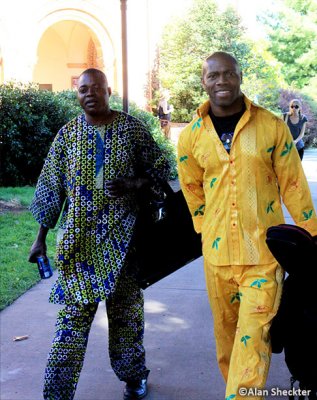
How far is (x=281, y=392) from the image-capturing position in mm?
3855

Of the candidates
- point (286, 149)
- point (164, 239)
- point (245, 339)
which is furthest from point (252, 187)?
point (164, 239)

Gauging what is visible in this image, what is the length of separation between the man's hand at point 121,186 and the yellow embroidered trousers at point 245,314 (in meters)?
0.64

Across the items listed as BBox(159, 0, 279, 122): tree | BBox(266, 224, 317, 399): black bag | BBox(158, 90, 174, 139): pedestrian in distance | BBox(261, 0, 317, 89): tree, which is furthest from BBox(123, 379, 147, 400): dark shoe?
BBox(261, 0, 317, 89): tree

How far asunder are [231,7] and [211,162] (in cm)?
2355

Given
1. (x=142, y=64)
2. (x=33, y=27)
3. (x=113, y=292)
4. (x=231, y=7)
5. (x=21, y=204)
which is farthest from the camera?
(x=231, y=7)

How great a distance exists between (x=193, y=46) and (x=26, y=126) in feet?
41.1

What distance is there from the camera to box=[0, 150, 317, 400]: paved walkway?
13.1 feet

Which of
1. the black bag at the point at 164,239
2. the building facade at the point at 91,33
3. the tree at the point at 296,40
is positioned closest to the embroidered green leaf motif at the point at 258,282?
the black bag at the point at 164,239

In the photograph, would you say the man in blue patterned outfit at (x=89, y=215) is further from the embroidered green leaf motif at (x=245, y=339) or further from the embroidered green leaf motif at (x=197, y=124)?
the embroidered green leaf motif at (x=245, y=339)

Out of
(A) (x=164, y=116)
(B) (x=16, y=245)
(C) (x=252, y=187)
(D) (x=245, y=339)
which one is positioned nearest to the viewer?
(D) (x=245, y=339)

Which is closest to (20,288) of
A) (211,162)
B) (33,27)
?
(211,162)

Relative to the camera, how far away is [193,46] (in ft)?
78.6

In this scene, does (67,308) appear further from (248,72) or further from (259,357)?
(248,72)

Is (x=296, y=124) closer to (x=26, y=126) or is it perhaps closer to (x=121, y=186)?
(x=26, y=126)
